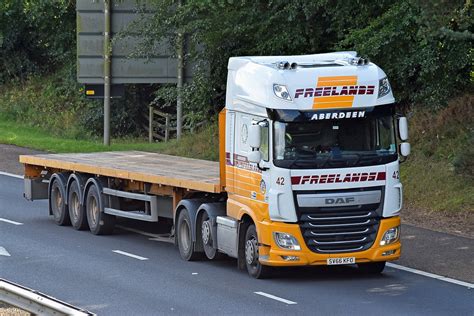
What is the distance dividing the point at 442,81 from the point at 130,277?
11.4 m

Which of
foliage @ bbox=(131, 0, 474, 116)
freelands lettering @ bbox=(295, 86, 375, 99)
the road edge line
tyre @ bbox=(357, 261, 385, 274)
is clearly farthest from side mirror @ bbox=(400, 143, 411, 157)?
the road edge line

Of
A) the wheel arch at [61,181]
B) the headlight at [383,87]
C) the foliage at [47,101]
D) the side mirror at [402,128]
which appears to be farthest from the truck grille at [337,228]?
the foliage at [47,101]

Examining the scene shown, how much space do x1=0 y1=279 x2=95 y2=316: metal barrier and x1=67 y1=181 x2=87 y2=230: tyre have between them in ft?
31.5

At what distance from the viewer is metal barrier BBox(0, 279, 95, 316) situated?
11383 millimetres

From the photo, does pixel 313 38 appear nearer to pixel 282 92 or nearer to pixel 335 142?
pixel 335 142

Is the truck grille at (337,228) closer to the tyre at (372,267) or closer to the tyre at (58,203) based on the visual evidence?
the tyre at (372,267)

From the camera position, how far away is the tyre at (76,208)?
22220 millimetres

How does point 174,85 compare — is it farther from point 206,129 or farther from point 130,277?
point 130,277

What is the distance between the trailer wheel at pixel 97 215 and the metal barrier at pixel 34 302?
29.0ft

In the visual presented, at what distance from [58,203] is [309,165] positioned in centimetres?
808

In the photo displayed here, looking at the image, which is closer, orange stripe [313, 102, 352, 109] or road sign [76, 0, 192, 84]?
orange stripe [313, 102, 352, 109]

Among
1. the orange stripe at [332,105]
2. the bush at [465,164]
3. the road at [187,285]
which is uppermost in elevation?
the orange stripe at [332,105]

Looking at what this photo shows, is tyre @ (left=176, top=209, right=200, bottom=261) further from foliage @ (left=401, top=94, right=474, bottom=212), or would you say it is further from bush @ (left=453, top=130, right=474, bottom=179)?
bush @ (left=453, top=130, right=474, bottom=179)

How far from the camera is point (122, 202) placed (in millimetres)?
21344
